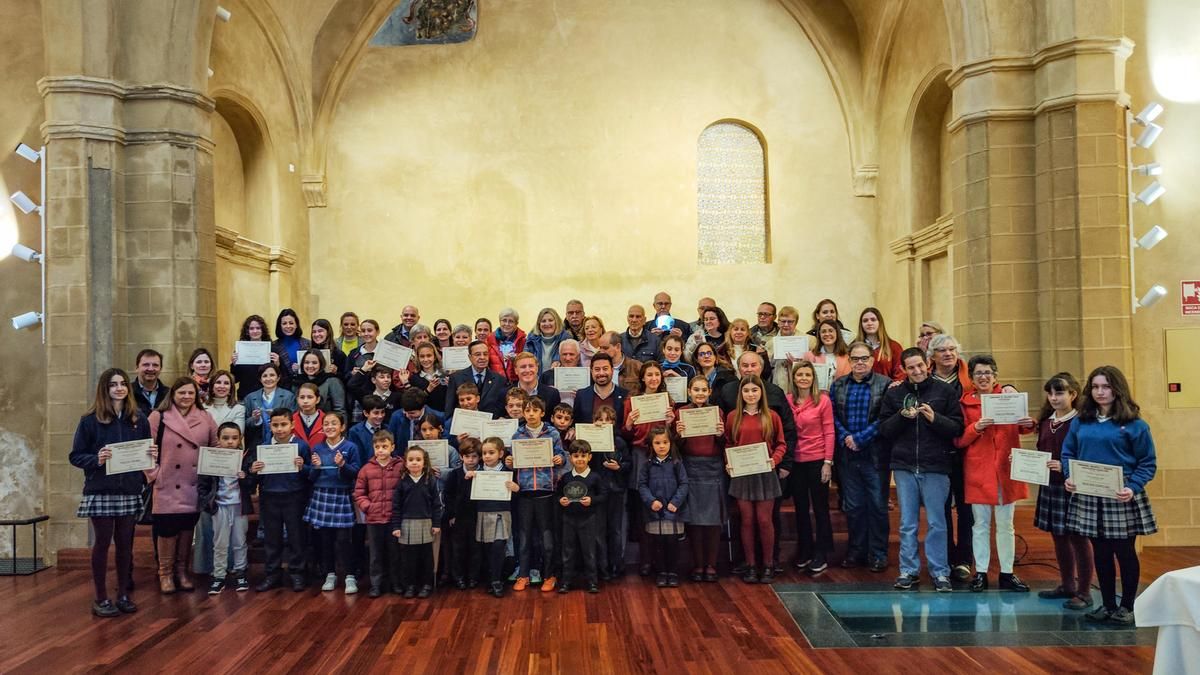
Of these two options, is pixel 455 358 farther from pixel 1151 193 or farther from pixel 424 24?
pixel 424 24

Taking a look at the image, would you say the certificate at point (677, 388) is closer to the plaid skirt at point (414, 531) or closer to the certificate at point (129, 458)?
the plaid skirt at point (414, 531)

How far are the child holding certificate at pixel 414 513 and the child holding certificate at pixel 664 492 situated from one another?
155 centimetres

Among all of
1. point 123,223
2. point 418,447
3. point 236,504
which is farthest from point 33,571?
point 418,447

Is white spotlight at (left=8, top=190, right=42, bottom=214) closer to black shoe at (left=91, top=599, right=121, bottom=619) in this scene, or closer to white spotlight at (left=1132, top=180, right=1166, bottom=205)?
Result: black shoe at (left=91, top=599, right=121, bottom=619)

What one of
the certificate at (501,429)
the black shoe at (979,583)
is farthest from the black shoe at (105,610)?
the black shoe at (979,583)

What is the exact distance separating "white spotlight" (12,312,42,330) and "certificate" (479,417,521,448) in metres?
4.58

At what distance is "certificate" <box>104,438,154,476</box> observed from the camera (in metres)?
5.93

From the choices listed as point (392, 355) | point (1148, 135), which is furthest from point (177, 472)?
point (1148, 135)

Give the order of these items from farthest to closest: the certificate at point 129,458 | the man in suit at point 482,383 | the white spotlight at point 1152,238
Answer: the white spotlight at point 1152,238
the man in suit at point 482,383
the certificate at point 129,458

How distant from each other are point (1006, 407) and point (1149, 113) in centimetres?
365

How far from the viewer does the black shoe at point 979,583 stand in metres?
6.07

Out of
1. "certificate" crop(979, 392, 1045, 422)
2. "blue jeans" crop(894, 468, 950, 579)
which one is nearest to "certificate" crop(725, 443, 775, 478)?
Result: "blue jeans" crop(894, 468, 950, 579)

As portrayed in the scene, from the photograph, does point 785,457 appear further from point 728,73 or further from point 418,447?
point 728,73

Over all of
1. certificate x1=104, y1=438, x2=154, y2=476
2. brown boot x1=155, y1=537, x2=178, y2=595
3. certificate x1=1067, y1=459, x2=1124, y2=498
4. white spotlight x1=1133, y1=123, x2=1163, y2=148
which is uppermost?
white spotlight x1=1133, y1=123, x2=1163, y2=148
